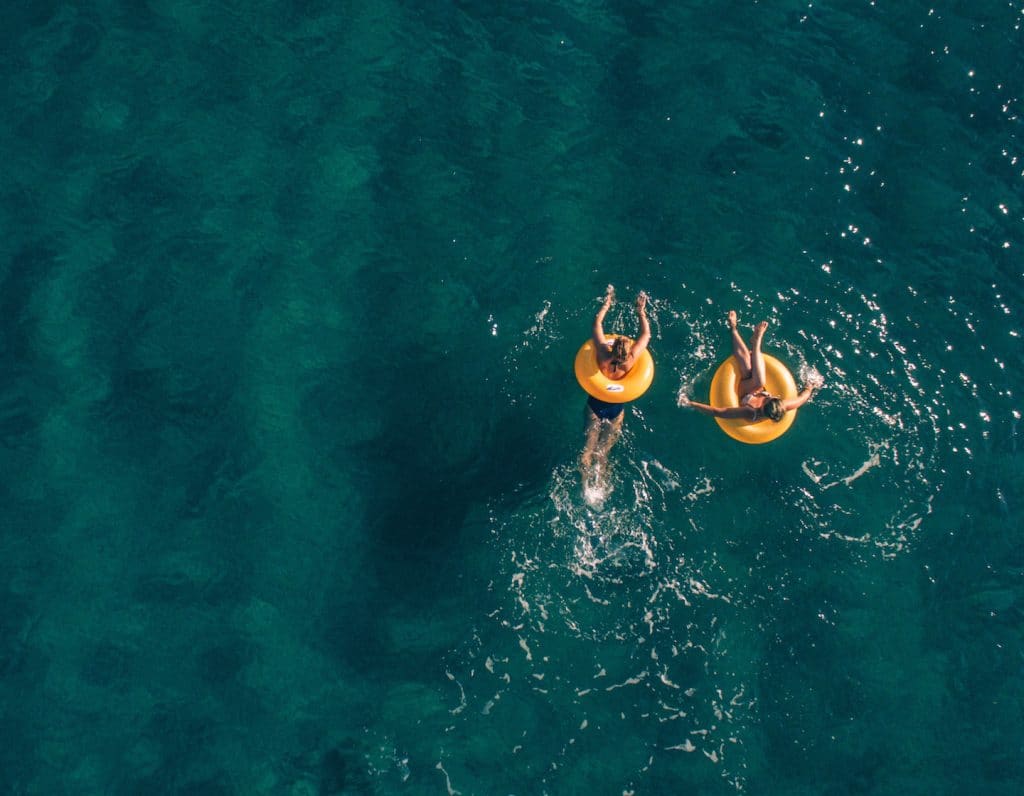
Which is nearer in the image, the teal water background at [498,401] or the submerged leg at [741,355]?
the teal water background at [498,401]

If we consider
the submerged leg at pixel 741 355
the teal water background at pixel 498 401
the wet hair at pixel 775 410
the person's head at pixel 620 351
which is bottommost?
the teal water background at pixel 498 401

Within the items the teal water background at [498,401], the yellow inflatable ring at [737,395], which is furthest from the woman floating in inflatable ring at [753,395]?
the teal water background at [498,401]

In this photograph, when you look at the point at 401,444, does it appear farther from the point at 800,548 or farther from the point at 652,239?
the point at 800,548

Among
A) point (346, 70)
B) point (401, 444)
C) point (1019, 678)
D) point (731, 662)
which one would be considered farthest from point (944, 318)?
point (346, 70)

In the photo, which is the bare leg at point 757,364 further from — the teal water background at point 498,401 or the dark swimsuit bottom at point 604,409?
the dark swimsuit bottom at point 604,409

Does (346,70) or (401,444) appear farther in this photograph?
(346,70)

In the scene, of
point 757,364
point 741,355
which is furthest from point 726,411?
point 741,355

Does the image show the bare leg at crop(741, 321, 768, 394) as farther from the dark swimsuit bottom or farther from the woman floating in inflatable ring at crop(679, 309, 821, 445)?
the dark swimsuit bottom
